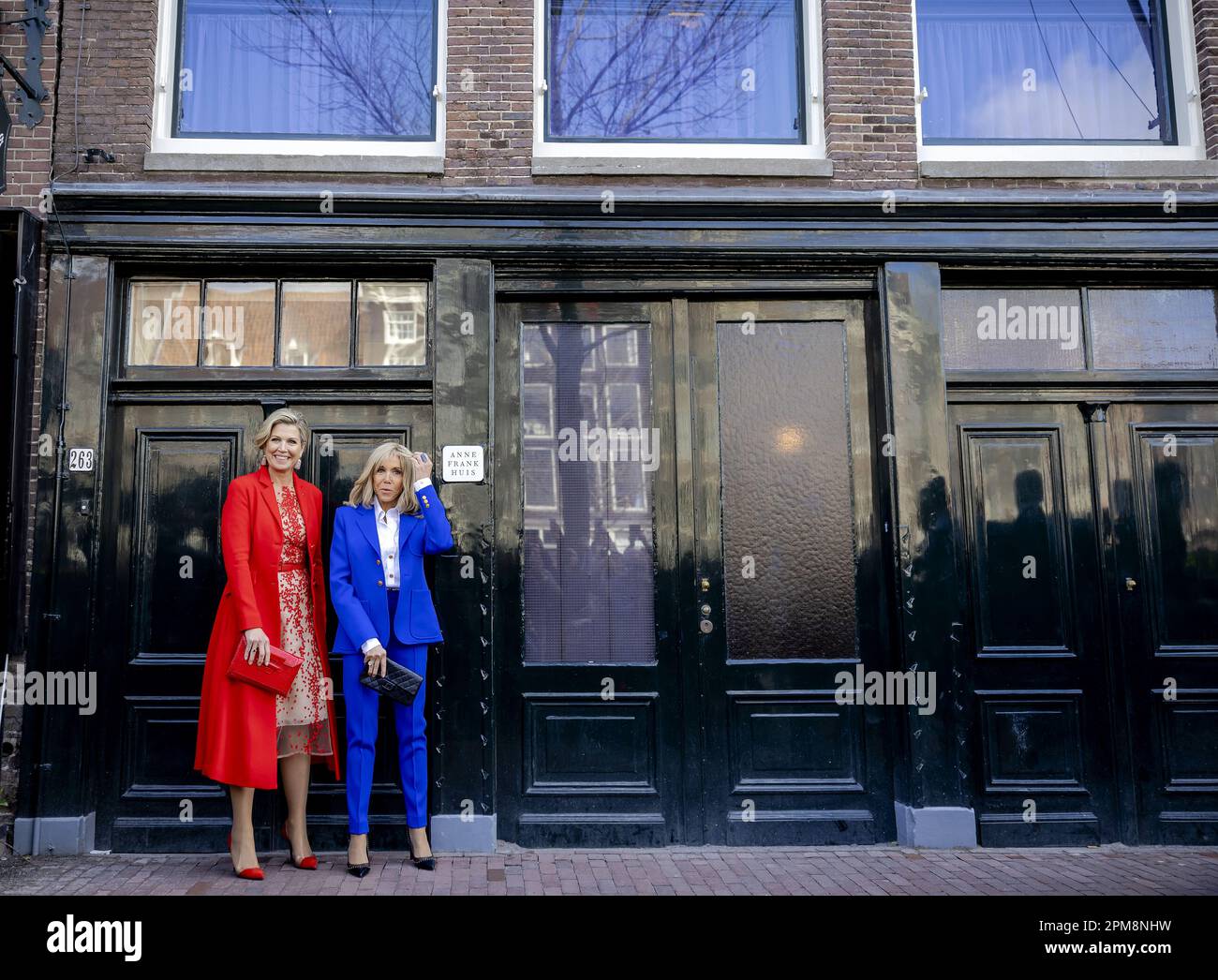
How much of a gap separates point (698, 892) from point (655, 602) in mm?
1735

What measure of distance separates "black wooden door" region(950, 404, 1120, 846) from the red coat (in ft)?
13.4

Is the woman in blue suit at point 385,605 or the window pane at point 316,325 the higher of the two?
the window pane at point 316,325

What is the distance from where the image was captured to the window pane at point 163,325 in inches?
228

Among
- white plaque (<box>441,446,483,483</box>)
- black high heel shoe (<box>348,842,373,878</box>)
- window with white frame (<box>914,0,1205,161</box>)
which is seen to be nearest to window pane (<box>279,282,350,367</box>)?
white plaque (<box>441,446,483,483</box>)

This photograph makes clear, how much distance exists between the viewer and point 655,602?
5.75 m

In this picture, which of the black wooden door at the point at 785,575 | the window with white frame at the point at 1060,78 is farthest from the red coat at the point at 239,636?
the window with white frame at the point at 1060,78

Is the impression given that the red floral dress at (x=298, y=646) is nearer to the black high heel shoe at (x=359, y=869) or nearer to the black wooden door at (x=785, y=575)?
the black high heel shoe at (x=359, y=869)

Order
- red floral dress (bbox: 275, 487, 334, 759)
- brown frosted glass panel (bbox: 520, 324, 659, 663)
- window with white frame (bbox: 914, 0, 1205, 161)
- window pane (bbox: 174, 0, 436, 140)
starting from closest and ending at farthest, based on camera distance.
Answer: red floral dress (bbox: 275, 487, 334, 759)
brown frosted glass panel (bbox: 520, 324, 659, 663)
window pane (bbox: 174, 0, 436, 140)
window with white frame (bbox: 914, 0, 1205, 161)

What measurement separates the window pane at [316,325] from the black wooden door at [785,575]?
2.24 meters

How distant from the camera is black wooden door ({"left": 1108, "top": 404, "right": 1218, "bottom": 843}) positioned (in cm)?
567

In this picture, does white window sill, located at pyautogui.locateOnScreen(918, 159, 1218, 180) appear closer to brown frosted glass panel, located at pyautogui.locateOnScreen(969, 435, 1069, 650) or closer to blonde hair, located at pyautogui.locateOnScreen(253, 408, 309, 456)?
brown frosted glass panel, located at pyautogui.locateOnScreen(969, 435, 1069, 650)

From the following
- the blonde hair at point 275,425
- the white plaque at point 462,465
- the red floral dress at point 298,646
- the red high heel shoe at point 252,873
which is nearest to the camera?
the red high heel shoe at point 252,873

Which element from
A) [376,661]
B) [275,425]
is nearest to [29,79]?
[275,425]

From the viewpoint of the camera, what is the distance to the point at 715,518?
19.1 ft
